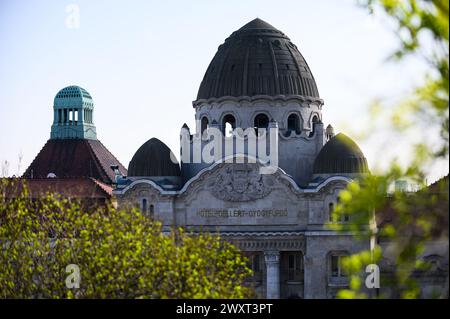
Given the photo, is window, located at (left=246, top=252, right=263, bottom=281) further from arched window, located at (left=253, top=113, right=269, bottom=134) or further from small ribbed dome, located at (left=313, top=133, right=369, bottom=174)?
arched window, located at (left=253, top=113, right=269, bottom=134)

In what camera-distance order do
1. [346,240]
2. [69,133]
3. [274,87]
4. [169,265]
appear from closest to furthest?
[169,265] < [346,240] < [274,87] < [69,133]

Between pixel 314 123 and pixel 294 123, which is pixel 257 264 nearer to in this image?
pixel 294 123

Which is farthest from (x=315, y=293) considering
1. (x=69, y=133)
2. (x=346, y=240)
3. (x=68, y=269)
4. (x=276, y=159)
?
(x=69, y=133)

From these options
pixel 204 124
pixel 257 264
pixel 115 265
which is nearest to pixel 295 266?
pixel 257 264

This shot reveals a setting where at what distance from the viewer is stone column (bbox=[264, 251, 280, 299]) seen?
232 feet

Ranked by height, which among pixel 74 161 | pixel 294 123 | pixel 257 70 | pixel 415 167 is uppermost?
pixel 257 70

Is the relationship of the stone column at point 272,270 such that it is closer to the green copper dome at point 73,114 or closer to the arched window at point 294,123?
the arched window at point 294,123

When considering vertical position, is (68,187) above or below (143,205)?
above

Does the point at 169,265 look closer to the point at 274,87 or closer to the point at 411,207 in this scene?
the point at 411,207

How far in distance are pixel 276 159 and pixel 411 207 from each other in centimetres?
4879

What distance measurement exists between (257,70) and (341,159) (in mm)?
8297

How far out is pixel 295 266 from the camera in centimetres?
7206

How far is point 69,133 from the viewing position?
341ft

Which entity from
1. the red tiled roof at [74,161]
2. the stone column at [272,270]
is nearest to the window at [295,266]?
the stone column at [272,270]
